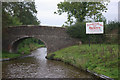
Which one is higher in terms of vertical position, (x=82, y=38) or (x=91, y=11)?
(x=91, y=11)

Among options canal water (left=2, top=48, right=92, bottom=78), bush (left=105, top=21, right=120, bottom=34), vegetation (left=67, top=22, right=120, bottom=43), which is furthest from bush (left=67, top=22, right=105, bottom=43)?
canal water (left=2, top=48, right=92, bottom=78)

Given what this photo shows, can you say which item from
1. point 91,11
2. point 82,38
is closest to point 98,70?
point 82,38

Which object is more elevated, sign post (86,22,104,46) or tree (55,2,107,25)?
tree (55,2,107,25)

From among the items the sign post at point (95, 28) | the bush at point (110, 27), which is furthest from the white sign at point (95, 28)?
the bush at point (110, 27)

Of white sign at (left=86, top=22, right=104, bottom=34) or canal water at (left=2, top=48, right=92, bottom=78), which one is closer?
canal water at (left=2, top=48, right=92, bottom=78)

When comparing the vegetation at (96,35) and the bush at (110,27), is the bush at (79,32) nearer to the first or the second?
the vegetation at (96,35)

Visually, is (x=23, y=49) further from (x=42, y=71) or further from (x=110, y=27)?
(x=42, y=71)

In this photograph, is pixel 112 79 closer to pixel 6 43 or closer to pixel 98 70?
pixel 98 70

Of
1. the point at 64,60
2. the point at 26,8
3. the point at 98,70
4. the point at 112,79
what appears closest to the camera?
the point at 112,79

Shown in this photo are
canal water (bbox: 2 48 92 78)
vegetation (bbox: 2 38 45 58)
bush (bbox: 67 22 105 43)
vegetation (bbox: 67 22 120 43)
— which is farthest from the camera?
bush (bbox: 67 22 105 43)

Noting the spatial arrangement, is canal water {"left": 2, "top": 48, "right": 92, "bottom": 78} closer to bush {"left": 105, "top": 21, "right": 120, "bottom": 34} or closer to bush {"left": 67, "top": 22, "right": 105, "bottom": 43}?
bush {"left": 105, "top": 21, "right": 120, "bottom": 34}

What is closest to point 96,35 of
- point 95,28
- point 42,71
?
point 95,28

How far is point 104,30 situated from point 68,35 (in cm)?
599

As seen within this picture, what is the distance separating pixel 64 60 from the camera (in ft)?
58.3
